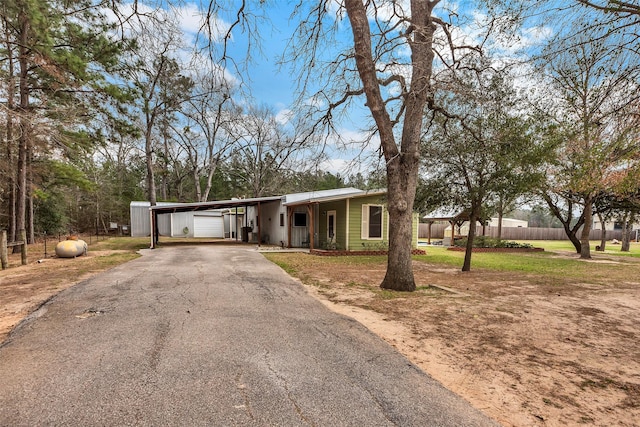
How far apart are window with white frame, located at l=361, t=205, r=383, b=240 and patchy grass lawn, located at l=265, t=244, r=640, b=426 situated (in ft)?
23.3

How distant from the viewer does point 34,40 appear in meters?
8.10

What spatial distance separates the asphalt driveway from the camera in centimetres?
208

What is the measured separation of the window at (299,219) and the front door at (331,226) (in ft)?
4.87

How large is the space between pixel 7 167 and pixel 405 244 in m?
14.7

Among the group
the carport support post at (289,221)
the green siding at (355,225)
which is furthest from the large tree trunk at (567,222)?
the carport support post at (289,221)

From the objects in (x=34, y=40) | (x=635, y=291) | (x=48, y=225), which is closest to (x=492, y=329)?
(x=635, y=291)

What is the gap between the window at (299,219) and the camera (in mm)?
16769

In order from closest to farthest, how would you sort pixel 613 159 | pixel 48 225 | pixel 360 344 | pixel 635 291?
pixel 360 344 < pixel 613 159 < pixel 635 291 < pixel 48 225

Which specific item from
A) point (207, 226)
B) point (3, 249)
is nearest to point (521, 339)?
point (3, 249)

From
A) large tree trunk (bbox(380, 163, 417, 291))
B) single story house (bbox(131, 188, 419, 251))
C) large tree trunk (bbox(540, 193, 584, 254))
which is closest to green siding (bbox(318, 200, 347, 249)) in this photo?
single story house (bbox(131, 188, 419, 251))

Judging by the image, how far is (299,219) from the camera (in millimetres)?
16906

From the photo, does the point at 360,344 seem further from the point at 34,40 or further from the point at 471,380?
the point at 34,40

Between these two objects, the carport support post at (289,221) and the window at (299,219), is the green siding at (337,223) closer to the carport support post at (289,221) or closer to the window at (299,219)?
the window at (299,219)

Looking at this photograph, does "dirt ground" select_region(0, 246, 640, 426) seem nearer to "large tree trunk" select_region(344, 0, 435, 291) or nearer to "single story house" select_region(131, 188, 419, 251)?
"large tree trunk" select_region(344, 0, 435, 291)
